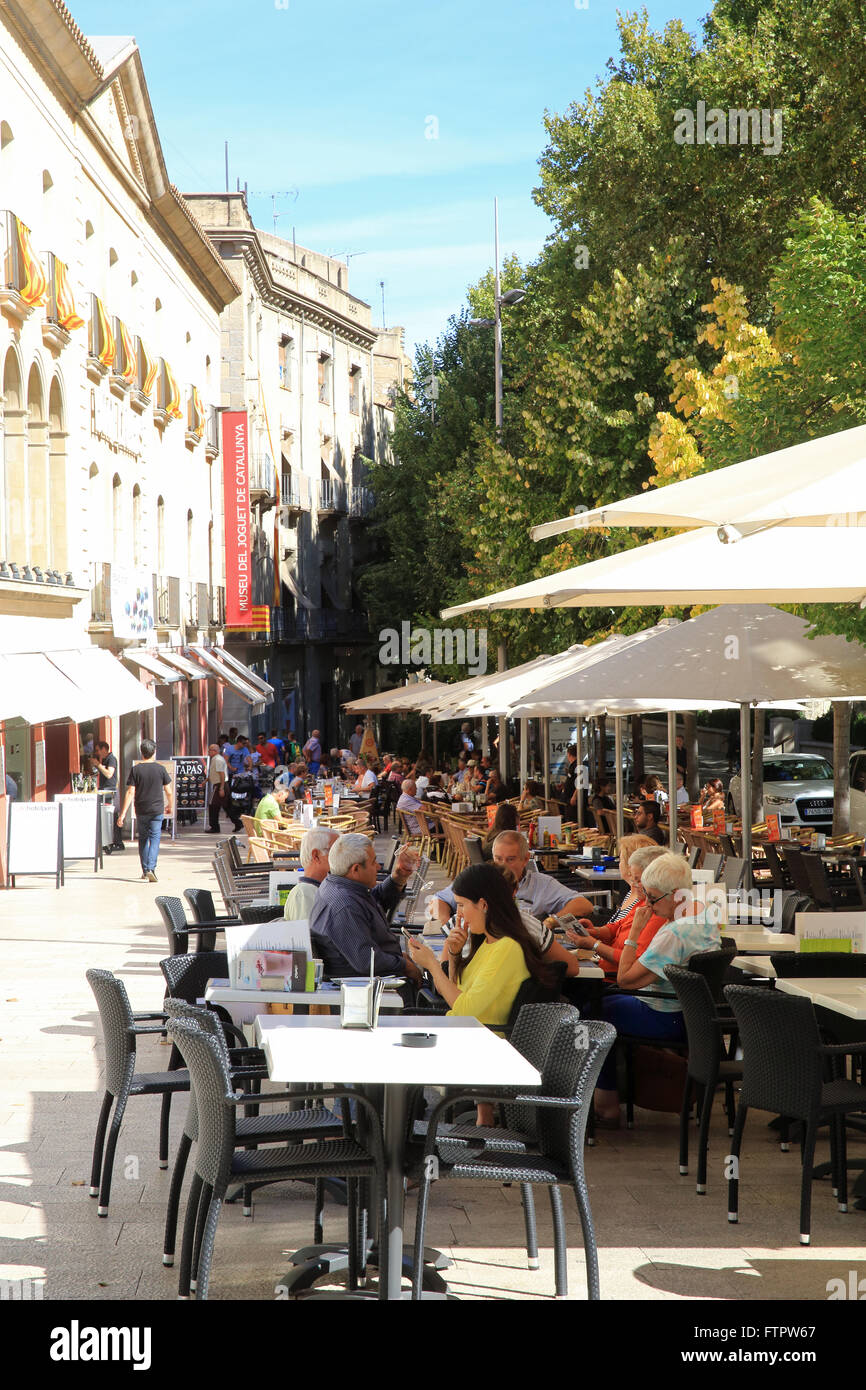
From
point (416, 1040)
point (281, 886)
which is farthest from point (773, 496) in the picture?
point (281, 886)

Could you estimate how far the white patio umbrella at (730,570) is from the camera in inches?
324

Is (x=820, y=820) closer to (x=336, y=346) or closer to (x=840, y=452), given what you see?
(x=840, y=452)

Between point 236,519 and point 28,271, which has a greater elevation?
point 28,271

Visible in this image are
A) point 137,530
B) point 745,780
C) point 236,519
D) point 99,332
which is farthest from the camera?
point 236,519

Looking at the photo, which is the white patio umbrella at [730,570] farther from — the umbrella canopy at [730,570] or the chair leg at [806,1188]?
the chair leg at [806,1188]

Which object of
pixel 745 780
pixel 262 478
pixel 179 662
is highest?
pixel 262 478

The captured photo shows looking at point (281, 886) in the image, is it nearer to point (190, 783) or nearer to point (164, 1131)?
point (164, 1131)

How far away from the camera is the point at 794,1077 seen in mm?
6453

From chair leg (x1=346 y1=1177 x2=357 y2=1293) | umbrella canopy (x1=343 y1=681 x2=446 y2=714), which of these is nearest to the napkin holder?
chair leg (x1=346 y1=1177 x2=357 y2=1293)

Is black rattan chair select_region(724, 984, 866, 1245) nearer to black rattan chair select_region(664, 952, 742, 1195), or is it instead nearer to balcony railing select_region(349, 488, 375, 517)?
black rattan chair select_region(664, 952, 742, 1195)

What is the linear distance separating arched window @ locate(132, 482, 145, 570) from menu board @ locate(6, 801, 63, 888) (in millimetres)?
15150

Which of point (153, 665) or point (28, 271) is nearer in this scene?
point (28, 271)

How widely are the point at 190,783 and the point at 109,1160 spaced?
75.1 ft

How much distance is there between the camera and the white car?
26016mm
